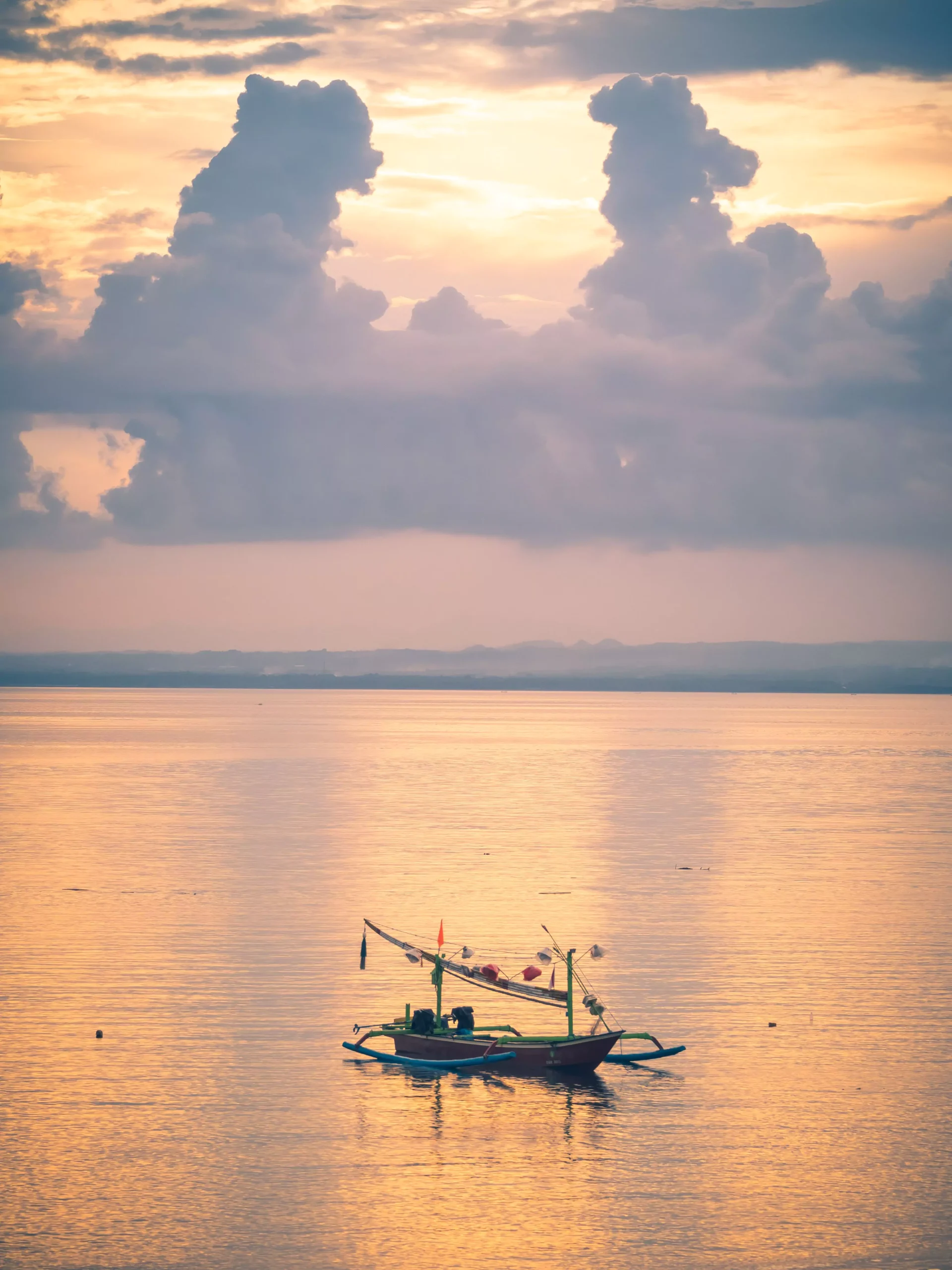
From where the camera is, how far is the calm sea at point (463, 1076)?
3238 centimetres

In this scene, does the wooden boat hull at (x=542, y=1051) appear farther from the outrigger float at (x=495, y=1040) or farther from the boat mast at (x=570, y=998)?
the boat mast at (x=570, y=998)

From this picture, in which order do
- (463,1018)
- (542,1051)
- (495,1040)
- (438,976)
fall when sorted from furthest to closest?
(438,976) → (463,1018) → (495,1040) → (542,1051)

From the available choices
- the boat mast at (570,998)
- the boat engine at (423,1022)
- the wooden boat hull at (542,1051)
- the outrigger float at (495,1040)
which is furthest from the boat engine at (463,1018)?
the boat mast at (570,998)

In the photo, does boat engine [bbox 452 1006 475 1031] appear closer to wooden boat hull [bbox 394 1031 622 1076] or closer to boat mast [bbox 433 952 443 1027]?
wooden boat hull [bbox 394 1031 622 1076]

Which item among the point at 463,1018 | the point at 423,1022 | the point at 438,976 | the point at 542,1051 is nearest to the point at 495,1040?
the point at 542,1051

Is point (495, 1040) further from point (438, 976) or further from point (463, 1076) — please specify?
point (438, 976)

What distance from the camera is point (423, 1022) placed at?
4434 centimetres

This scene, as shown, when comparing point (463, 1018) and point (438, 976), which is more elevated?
point (438, 976)

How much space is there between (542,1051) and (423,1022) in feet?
12.8

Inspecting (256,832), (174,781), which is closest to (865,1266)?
(256,832)

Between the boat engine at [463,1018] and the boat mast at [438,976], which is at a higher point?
the boat mast at [438,976]

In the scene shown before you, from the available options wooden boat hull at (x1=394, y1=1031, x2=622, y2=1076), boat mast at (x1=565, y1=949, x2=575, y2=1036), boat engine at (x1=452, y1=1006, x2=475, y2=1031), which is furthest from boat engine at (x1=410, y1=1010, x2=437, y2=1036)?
boat mast at (x1=565, y1=949, x2=575, y2=1036)

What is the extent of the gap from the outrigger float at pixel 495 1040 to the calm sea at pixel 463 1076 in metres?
0.69

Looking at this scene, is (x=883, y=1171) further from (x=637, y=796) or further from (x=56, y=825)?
(x=637, y=796)
